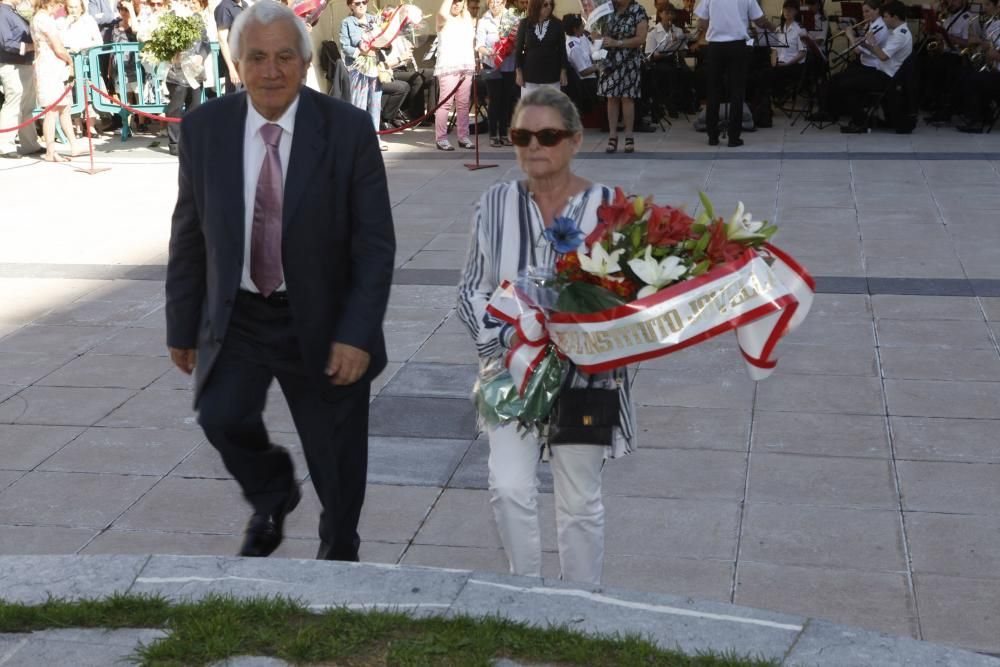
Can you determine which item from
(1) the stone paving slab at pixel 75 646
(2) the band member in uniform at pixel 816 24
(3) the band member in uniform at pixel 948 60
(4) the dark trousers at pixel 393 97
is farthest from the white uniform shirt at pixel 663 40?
(1) the stone paving slab at pixel 75 646

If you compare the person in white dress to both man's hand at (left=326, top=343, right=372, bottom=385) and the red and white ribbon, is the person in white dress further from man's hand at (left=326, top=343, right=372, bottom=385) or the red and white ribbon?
the red and white ribbon

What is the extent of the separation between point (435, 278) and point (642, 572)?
4837 millimetres

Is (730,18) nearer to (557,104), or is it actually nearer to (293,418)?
(557,104)

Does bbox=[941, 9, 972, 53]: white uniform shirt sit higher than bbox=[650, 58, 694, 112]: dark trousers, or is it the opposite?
bbox=[941, 9, 972, 53]: white uniform shirt

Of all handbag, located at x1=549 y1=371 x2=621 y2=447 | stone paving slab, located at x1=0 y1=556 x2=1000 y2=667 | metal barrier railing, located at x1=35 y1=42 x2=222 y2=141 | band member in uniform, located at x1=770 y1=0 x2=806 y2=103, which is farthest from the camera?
band member in uniform, located at x1=770 y1=0 x2=806 y2=103

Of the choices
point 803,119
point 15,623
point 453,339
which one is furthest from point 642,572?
point 803,119

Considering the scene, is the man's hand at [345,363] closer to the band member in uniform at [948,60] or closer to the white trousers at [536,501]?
the white trousers at [536,501]

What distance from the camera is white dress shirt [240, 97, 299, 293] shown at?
4.09 meters

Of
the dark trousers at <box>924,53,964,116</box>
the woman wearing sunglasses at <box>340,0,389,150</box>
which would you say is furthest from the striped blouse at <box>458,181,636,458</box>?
the dark trousers at <box>924,53,964,116</box>

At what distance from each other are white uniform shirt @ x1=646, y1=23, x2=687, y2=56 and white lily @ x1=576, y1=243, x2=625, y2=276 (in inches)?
556

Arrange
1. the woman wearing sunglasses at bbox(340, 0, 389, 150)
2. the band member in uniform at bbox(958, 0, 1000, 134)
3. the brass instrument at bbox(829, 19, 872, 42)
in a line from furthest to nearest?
the brass instrument at bbox(829, 19, 872, 42)
the band member in uniform at bbox(958, 0, 1000, 134)
the woman wearing sunglasses at bbox(340, 0, 389, 150)

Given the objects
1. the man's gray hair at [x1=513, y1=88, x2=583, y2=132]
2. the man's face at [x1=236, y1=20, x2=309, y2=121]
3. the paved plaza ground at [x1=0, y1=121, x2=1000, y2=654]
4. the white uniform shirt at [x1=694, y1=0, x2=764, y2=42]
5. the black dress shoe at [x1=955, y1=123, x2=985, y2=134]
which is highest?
the man's face at [x1=236, y1=20, x2=309, y2=121]

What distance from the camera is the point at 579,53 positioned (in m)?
16.6

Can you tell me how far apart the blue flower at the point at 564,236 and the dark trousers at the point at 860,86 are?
44.1 ft
